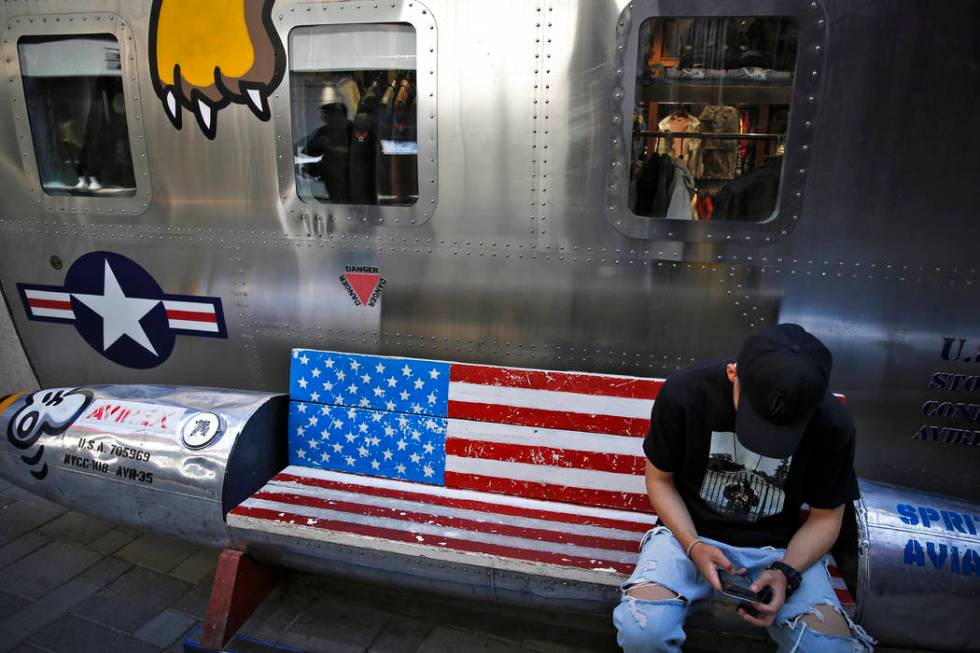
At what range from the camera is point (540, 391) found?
295 cm

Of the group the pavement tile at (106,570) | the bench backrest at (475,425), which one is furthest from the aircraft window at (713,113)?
the pavement tile at (106,570)

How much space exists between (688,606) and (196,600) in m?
2.36

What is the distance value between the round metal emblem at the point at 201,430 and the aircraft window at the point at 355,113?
1.20 metres

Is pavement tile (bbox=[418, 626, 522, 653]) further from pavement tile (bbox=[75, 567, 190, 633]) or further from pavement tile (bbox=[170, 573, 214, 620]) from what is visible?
pavement tile (bbox=[75, 567, 190, 633])

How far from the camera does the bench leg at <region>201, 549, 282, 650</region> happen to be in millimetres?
2729

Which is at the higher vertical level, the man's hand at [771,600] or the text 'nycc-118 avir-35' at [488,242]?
the text 'nycc-118 avir-35' at [488,242]

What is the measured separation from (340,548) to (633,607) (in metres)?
1.28

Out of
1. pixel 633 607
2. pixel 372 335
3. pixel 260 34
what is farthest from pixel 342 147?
pixel 633 607

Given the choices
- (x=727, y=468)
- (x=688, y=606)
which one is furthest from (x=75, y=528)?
(x=727, y=468)

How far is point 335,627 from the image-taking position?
2867mm

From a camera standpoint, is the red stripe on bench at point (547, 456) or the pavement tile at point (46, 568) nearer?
the red stripe on bench at point (547, 456)

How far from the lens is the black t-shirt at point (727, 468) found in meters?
2.07

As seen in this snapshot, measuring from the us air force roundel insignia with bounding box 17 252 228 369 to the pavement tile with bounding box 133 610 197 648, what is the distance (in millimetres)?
1398

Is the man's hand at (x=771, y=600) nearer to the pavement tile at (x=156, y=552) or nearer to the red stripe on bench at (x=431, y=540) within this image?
the red stripe on bench at (x=431, y=540)
